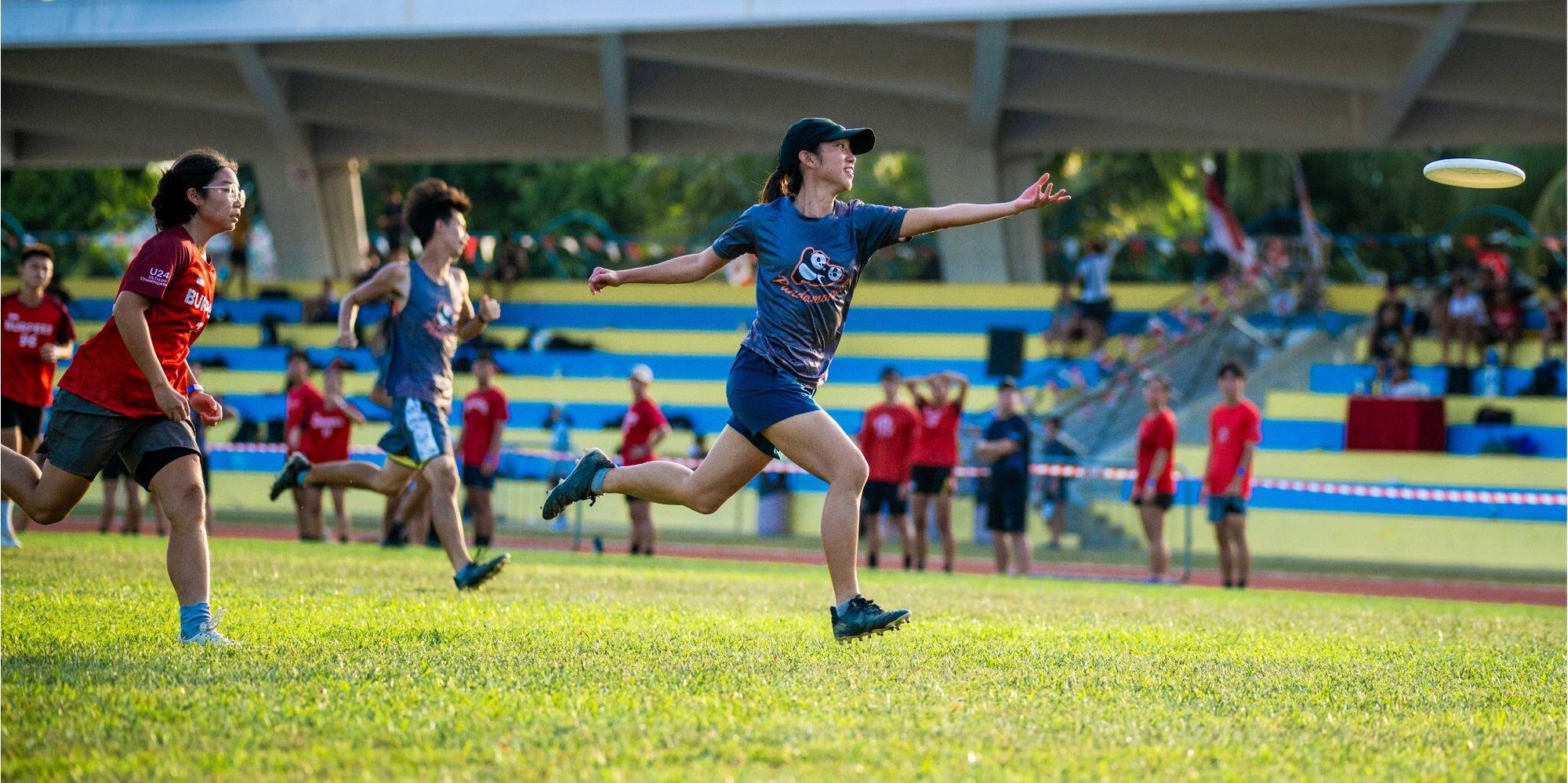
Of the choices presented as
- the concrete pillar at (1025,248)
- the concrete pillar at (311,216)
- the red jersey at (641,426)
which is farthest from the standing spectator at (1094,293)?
the concrete pillar at (311,216)

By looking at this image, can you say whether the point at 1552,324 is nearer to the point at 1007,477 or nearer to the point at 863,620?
the point at 1007,477

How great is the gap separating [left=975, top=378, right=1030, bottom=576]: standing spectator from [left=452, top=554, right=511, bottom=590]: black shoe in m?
7.48

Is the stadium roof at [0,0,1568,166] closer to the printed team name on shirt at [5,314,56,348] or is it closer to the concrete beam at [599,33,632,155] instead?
the concrete beam at [599,33,632,155]

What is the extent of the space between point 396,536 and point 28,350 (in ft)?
14.7

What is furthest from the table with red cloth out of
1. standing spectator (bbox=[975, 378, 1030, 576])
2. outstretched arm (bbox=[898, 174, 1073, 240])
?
outstretched arm (bbox=[898, 174, 1073, 240])

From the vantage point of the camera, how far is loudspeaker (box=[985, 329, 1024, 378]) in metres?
23.6

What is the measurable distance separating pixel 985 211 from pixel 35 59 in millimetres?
23318

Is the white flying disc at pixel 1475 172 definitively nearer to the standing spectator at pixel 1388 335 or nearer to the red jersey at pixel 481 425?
the red jersey at pixel 481 425

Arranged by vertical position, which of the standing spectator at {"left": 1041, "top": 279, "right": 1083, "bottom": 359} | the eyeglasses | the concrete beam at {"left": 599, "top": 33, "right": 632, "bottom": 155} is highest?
the concrete beam at {"left": 599, "top": 33, "right": 632, "bottom": 155}

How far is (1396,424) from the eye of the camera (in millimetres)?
20000

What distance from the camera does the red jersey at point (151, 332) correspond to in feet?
20.2

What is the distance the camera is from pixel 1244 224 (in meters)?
36.1

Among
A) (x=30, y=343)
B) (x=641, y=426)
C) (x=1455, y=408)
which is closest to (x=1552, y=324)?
(x=1455, y=408)

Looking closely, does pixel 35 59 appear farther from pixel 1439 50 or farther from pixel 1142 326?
pixel 1439 50
